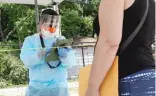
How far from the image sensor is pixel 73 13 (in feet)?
76.0

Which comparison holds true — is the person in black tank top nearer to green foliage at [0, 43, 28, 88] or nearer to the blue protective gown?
the blue protective gown

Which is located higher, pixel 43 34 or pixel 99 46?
pixel 99 46

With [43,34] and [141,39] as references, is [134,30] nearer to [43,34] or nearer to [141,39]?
[141,39]

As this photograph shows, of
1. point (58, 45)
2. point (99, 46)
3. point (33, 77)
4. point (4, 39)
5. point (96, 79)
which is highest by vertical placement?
point (99, 46)

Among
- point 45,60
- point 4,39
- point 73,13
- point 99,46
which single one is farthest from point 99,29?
point 73,13

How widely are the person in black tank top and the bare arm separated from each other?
5cm

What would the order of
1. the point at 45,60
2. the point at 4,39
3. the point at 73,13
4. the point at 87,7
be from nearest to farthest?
the point at 45,60
the point at 4,39
the point at 73,13
the point at 87,7

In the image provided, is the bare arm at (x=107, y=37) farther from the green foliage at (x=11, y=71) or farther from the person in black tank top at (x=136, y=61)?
the green foliage at (x=11, y=71)

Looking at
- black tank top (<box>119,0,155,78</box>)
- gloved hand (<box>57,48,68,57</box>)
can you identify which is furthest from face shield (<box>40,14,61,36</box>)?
black tank top (<box>119,0,155,78</box>)

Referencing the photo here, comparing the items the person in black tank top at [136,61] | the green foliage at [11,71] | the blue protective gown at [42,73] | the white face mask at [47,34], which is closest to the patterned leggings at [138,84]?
the person in black tank top at [136,61]

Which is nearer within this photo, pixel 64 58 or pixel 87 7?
Answer: pixel 64 58

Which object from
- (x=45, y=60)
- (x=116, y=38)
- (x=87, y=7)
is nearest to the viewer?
(x=116, y=38)

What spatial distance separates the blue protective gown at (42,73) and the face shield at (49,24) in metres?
0.07

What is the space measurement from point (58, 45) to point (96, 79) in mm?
1953
